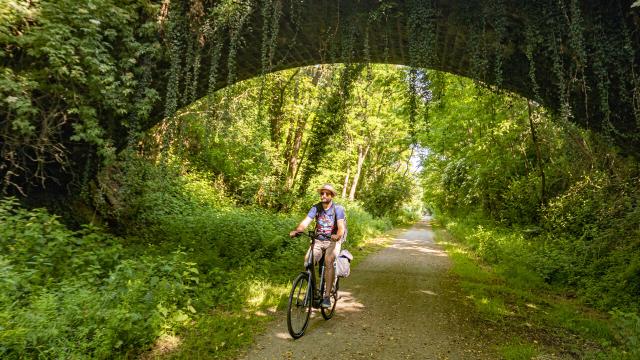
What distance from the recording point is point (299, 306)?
217 inches

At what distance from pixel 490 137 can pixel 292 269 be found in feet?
37.6

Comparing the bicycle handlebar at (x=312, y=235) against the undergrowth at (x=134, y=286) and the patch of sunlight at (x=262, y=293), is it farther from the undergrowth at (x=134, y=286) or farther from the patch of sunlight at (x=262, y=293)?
the patch of sunlight at (x=262, y=293)

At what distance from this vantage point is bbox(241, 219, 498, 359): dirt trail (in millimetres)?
5043

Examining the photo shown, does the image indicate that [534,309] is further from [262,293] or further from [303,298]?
[262,293]

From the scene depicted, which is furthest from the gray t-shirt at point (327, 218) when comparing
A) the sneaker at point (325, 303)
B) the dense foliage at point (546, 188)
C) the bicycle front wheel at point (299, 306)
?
the dense foliage at point (546, 188)

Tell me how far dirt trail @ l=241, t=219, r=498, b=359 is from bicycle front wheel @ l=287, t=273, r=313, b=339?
159mm

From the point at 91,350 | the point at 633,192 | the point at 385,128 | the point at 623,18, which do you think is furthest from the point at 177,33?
the point at 385,128

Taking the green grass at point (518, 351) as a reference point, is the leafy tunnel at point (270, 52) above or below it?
above

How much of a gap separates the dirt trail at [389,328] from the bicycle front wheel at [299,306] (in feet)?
0.52

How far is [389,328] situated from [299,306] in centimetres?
151

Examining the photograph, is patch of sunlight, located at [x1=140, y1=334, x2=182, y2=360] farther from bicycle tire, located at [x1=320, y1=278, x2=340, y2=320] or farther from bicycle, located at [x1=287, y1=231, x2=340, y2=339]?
bicycle tire, located at [x1=320, y1=278, x2=340, y2=320]

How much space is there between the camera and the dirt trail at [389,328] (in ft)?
16.5

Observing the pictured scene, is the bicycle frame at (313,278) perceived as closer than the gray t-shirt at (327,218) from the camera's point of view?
Yes

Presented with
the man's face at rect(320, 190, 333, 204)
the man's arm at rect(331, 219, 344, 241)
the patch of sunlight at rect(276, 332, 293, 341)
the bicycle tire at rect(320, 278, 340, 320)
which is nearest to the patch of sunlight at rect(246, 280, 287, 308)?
the bicycle tire at rect(320, 278, 340, 320)
